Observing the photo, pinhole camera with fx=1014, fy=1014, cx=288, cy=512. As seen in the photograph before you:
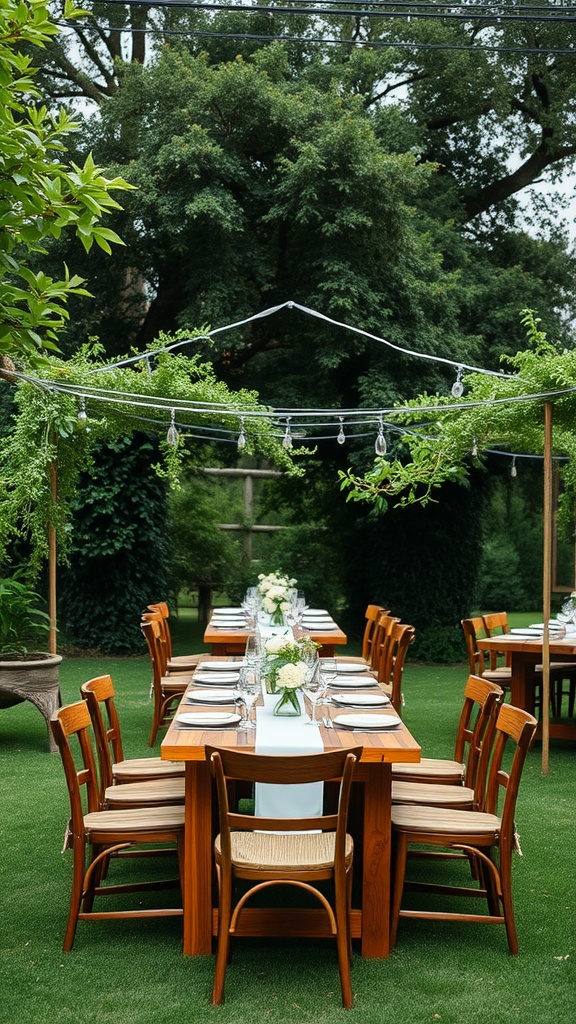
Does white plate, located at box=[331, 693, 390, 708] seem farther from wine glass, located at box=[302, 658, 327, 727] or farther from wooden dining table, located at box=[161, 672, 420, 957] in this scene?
wooden dining table, located at box=[161, 672, 420, 957]

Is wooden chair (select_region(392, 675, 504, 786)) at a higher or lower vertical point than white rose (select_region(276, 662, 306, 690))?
lower

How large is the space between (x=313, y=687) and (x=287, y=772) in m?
1.06

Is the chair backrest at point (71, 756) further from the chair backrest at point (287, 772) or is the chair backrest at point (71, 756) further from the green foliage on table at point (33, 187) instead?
the green foliage on table at point (33, 187)

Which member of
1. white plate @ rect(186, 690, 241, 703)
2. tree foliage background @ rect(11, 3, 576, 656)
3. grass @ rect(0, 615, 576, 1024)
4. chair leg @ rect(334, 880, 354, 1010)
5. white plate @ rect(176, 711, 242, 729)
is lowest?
grass @ rect(0, 615, 576, 1024)

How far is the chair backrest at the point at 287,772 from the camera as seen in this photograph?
3250 mm

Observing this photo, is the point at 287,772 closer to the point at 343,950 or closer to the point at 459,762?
the point at 343,950

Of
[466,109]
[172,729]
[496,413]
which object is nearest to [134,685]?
[496,413]

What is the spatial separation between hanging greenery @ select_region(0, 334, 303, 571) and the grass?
3319mm

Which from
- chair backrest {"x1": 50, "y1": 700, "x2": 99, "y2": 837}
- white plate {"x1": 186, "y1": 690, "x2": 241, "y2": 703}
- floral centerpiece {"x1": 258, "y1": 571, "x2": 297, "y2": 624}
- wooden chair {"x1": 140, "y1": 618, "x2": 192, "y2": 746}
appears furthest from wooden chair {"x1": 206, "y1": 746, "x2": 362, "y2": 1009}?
wooden chair {"x1": 140, "y1": 618, "x2": 192, "y2": 746}

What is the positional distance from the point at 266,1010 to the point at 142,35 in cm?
1549

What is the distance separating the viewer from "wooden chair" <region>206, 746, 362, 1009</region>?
A: 128 inches

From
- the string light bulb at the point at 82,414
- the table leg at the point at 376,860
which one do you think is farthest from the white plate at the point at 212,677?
the string light bulb at the point at 82,414

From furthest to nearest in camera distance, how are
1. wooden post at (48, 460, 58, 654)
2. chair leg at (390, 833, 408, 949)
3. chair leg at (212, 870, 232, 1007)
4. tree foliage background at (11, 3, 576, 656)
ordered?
tree foliage background at (11, 3, 576, 656) → wooden post at (48, 460, 58, 654) → chair leg at (390, 833, 408, 949) → chair leg at (212, 870, 232, 1007)

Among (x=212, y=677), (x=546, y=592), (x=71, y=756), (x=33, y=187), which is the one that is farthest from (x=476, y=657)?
(x=33, y=187)
